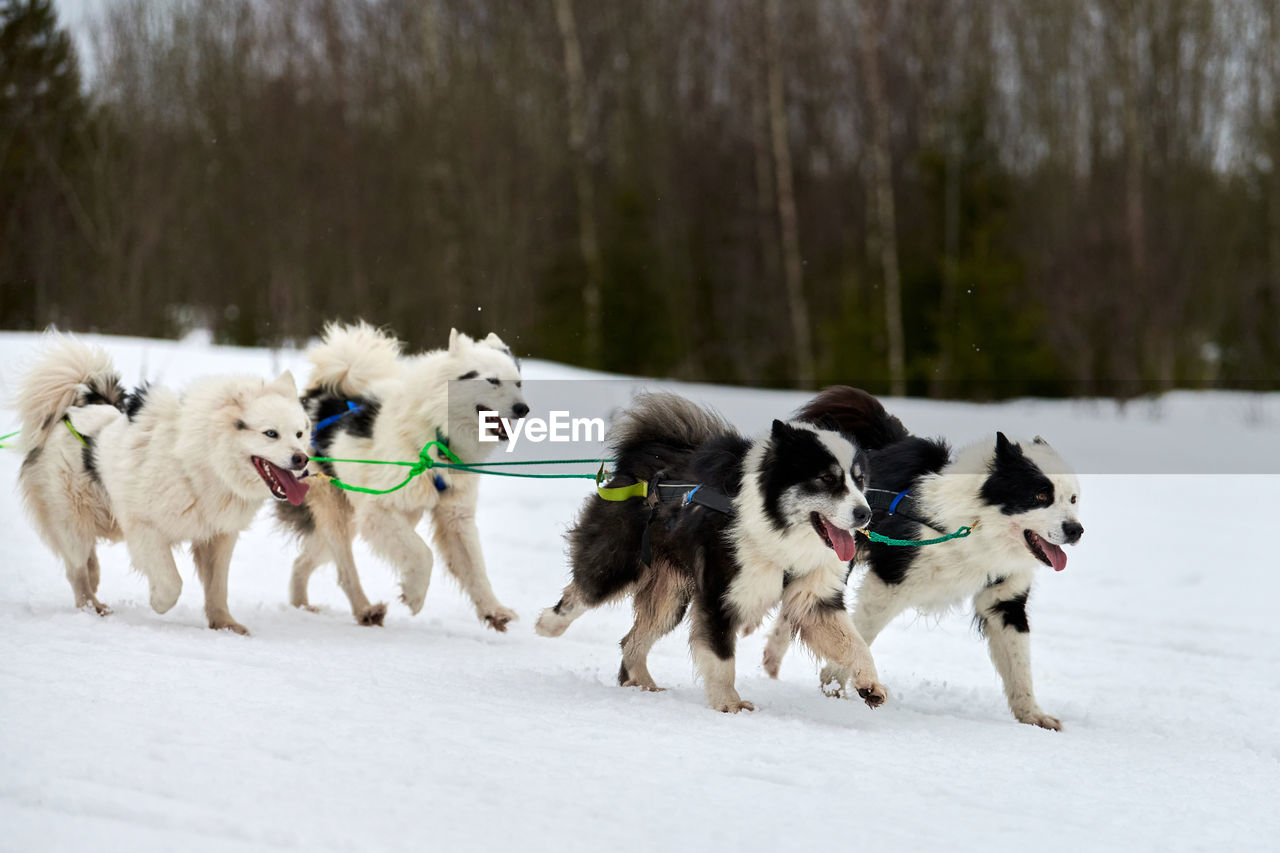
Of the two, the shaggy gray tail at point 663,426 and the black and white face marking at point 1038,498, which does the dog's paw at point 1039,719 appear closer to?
the black and white face marking at point 1038,498

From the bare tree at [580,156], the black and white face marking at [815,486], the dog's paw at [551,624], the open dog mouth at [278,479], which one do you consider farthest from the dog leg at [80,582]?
the bare tree at [580,156]

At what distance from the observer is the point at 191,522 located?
223 inches

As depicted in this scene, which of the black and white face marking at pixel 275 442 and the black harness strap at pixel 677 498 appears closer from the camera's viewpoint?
the black harness strap at pixel 677 498

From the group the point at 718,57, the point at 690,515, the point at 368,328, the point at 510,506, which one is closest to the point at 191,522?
the point at 368,328

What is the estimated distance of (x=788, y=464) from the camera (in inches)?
174

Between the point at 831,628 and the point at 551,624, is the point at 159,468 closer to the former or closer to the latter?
the point at 551,624

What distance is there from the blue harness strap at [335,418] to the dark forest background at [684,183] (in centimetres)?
1223

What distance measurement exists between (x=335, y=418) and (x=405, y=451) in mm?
603

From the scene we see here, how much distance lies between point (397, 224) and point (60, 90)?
6.19 meters

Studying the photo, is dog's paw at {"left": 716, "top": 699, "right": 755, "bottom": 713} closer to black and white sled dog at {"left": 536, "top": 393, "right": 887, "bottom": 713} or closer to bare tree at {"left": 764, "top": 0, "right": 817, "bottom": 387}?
black and white sled dog at {"left": 536, "top": 393, "right": 887, "bottom": 713}

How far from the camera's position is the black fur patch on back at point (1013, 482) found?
482 centimetres

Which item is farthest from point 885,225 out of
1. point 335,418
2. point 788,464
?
point 788,464

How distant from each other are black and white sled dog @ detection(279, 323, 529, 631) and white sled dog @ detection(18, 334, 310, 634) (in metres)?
0.55

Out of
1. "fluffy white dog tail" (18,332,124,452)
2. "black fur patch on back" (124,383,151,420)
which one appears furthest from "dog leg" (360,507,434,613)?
"fluffy white dog tail" (18,332,124,452)
